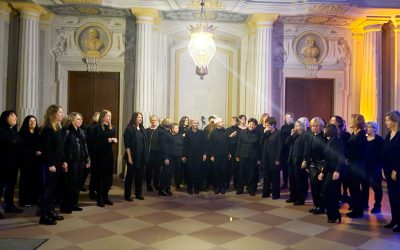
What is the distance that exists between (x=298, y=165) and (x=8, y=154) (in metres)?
5.10

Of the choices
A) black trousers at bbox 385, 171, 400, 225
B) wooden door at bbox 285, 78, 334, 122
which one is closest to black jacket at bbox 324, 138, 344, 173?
black trousers at bbox 385, 171, 400, 225

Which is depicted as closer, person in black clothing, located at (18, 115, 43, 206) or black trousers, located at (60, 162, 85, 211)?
black trousers, located at (60, 162, 85, 211)

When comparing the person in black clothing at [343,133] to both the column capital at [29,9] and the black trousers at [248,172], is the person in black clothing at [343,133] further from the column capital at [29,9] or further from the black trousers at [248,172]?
the column capital at [29,9]

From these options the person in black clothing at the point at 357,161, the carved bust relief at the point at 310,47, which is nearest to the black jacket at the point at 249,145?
the person in black clothing at the point at 357,161

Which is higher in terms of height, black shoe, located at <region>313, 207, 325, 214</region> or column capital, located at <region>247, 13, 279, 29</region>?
column capital, located at <region>247, 13, 279, 29</region>

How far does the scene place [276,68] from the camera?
35.3 ft

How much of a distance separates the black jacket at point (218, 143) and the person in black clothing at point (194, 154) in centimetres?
18

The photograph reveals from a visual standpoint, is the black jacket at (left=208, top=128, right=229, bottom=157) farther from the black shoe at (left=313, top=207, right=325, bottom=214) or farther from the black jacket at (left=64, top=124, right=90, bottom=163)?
the black jacket at (left=64, top=124, right=90, bottom=163)

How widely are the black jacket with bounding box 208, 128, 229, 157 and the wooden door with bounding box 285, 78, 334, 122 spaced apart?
3930 mm

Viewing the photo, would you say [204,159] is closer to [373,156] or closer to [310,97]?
[373,156]

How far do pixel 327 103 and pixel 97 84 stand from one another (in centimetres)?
713

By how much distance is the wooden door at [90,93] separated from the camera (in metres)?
10.7

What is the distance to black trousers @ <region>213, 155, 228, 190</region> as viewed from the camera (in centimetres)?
783

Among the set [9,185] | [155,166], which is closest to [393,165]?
[155,166]
